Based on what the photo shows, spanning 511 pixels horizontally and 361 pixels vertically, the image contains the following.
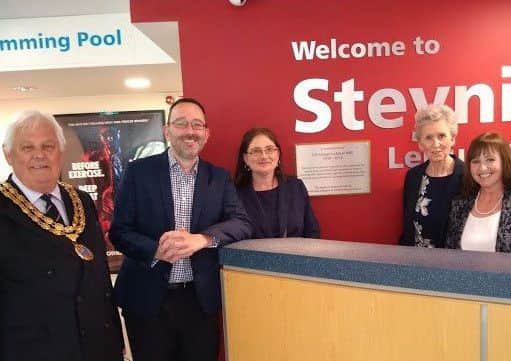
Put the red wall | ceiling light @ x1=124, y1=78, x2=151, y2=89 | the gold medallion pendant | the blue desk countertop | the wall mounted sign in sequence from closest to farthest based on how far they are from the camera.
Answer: the blue desk countertop
the gold medallion pendant
the red wall
the wall mounted sign
ceiling light @ x1=124, y1=78, x2=151, y2=89

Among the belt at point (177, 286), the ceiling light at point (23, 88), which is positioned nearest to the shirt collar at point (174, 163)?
the belt at point (177, 286)

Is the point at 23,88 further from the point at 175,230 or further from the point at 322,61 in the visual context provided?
the point at 175,230

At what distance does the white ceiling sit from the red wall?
0.34m

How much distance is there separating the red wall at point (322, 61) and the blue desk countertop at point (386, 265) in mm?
1381

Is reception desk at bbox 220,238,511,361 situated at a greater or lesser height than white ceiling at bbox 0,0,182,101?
lesser

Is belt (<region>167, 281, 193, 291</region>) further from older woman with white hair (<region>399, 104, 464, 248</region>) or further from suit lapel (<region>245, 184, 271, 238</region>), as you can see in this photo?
older woman with white hair (<region>399, 104, 464, 248</region>)

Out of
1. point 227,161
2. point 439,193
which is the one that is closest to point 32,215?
point 227,161

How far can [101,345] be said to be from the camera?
5.44 feet

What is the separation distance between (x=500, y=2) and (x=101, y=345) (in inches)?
122

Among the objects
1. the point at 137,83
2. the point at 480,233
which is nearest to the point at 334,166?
the point at 480,233

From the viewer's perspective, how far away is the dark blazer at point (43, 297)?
1.45 meters

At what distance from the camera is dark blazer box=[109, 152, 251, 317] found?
1.80 m

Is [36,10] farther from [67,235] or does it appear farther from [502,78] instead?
[502,78]

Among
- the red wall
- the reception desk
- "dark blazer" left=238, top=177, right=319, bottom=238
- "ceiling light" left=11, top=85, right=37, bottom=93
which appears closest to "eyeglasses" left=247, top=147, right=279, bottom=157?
"dark blazer" left=238, top=177, right=319, bottom=238
